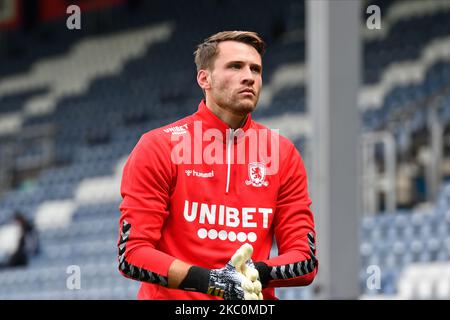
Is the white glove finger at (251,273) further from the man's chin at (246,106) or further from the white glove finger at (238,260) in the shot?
the man's chin at (246,106)

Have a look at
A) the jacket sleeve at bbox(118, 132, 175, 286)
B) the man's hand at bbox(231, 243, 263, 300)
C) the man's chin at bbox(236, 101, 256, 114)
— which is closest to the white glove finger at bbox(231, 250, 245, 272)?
the man's hand at bbox(231, 243, 263, 300)

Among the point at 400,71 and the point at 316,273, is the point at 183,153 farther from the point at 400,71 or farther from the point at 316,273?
the point at 400,71

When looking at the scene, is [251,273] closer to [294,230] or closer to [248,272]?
[248,272]

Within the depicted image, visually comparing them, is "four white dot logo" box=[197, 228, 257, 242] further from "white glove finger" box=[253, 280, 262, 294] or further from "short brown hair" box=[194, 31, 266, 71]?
"short brown hair" box=[194, 31, 266, 71]

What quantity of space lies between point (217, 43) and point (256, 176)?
232 mm

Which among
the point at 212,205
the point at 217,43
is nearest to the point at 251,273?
the point at 212,205

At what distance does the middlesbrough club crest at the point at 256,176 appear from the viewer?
1.68 meters

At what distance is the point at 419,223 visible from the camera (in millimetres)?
7570

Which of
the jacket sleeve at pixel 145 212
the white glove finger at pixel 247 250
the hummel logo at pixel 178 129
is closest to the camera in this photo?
the white glove finger at pixel 247 250

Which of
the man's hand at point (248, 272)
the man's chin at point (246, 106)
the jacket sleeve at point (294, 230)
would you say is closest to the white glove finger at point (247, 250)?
the man's hand at point (248, 272)

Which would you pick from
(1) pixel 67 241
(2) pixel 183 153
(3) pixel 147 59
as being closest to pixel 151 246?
(2) pixel 183 153

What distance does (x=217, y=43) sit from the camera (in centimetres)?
167

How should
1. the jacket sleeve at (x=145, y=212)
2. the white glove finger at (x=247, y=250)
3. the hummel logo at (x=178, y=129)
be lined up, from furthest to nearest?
the hummel logo at (x=178, y=129) < the jacket sleeve at (x=145, y=212) < the white glove finger at (x=247, y=250)

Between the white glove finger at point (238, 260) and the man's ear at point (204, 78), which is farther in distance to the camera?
the man's ear at point (204, 78)
